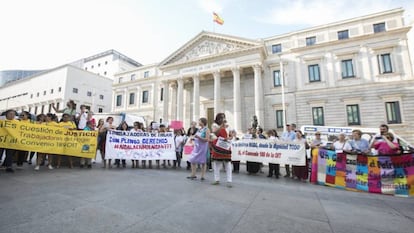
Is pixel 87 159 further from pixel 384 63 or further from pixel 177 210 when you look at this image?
pixel 384 63

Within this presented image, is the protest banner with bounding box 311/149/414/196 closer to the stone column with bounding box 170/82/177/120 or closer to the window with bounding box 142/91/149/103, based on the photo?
the stone column with bounding box 170/82/177/120

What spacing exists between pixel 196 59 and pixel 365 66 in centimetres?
1985

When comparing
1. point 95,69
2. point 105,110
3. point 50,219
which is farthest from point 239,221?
point 95,69

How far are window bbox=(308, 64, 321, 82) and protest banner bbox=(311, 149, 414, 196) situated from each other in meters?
19.4

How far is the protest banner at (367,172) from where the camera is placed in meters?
5.03

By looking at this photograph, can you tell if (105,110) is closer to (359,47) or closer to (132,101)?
(132,101)

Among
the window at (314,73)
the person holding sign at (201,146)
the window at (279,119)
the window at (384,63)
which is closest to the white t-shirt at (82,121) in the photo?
the person holding sign at (201,146)

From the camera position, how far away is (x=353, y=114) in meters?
20.4

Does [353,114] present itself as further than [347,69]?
No

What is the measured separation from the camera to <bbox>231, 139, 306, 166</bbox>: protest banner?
6.81 m

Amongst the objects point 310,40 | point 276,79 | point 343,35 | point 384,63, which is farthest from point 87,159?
point 343,35

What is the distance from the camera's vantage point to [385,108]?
62.7ft

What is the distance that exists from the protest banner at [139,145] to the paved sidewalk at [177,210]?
281 cm

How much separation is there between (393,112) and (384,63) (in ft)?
17.3
